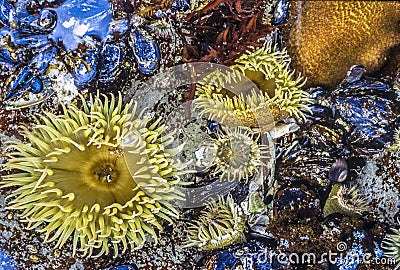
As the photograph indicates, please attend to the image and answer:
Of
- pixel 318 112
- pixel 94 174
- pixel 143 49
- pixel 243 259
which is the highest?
pixel 143 49

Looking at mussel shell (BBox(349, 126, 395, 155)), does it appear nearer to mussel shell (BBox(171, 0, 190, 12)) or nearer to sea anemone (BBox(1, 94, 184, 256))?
sea anemone (BBox(1, 94, 184, 256))

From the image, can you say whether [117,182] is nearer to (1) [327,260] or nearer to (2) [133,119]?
(2) [133,119]

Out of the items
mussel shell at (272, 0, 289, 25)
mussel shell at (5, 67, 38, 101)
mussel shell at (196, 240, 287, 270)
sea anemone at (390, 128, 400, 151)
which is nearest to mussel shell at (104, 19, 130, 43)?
mussel shell at (5, 67, 38, 101)

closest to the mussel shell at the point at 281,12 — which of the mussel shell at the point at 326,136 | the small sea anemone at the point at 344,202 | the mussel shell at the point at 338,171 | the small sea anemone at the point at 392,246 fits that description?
the mussel shell at the point at 326,136

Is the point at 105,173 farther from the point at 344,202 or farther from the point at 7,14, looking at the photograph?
the point at 344,202

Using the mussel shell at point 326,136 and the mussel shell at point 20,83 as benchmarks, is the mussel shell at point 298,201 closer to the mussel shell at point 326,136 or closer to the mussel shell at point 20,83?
the mussel shell at point 326,136

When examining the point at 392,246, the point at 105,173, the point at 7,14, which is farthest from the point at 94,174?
the point at 392,246

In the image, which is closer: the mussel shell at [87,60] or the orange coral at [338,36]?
the mussel shell at [87,60]
